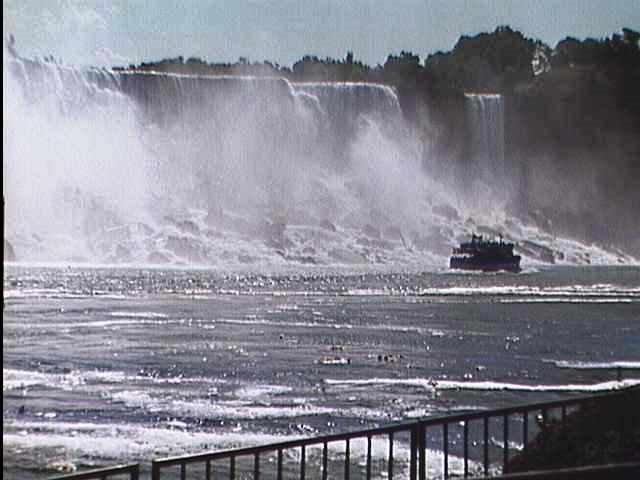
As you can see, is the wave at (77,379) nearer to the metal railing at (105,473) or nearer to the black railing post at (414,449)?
the black railing post at (414,449)

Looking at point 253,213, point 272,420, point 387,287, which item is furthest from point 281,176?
point 272,420

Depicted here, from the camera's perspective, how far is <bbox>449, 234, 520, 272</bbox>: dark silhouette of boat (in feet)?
333

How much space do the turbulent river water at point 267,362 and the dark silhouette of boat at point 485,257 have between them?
3333 centimetres

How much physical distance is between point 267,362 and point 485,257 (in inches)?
2902

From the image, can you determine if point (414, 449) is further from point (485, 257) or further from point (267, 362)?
point (485, 257)

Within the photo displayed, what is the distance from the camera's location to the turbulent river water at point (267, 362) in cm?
1802

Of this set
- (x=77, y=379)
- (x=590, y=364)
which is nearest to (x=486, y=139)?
(x=590, y=364)

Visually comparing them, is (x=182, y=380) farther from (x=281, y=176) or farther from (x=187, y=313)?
(x=281, y=176)

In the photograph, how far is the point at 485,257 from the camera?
10150 cm

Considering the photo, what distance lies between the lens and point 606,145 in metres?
125

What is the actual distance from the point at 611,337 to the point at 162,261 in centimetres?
7454

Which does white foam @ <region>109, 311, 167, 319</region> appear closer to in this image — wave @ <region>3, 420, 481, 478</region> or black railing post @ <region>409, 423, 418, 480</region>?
wave @ <region>3, 420, 481, 478</region>

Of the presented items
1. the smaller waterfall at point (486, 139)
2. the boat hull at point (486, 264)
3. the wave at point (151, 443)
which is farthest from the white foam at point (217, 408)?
the smaller waterfall at point (486, 139)

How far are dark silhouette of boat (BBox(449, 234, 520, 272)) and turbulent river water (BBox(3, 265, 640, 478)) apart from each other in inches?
1312
